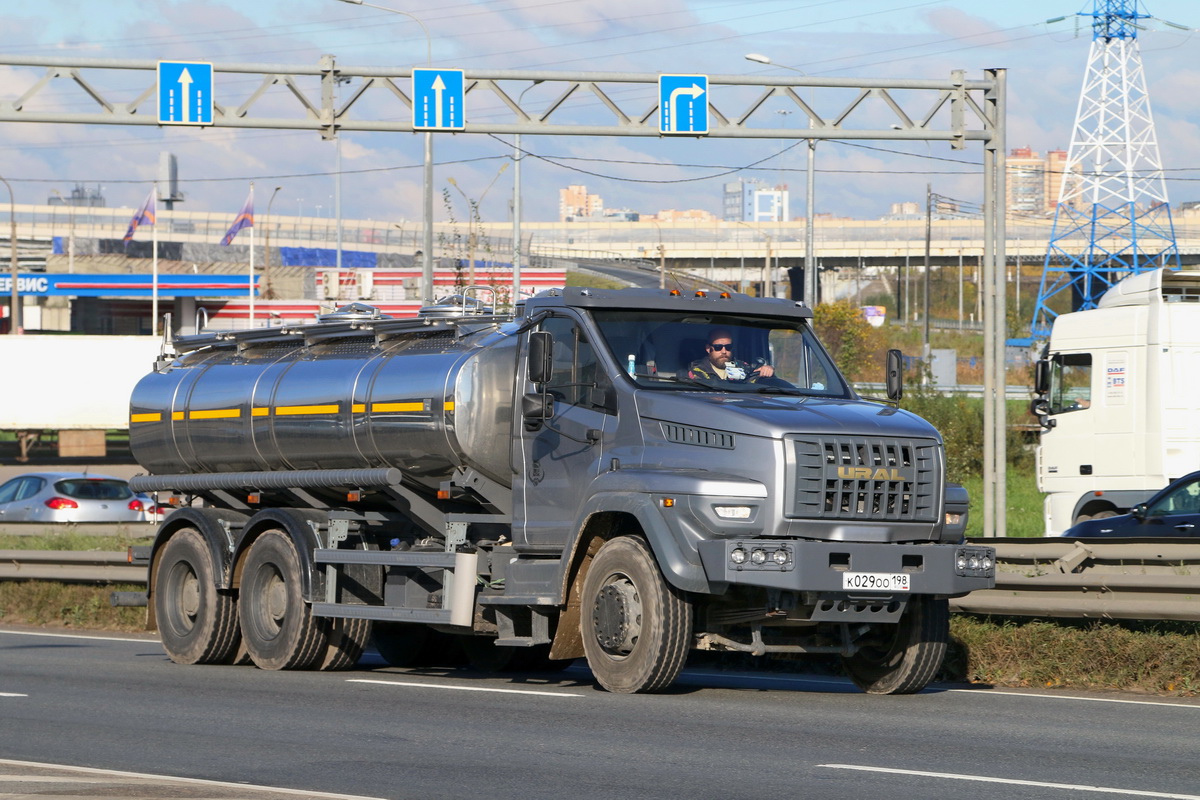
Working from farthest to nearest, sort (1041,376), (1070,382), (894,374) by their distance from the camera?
(1070,382) < (1041,376) < (894,374)

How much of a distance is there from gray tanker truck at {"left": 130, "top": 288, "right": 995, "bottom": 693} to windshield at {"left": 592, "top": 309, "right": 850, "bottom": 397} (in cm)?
2

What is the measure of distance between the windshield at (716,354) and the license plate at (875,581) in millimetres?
1698

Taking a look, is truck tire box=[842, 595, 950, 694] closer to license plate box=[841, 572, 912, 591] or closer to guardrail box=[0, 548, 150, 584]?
license plate box=[841, 572, 912, 591]

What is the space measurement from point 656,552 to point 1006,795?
3682mm

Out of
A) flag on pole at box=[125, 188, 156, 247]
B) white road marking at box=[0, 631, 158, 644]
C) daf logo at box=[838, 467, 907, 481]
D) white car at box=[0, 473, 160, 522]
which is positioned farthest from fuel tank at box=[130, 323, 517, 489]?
flag on pole at box=[125, 188, 156, 247]

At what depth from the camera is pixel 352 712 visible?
35.1ft

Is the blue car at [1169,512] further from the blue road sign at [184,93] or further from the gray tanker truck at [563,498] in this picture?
the blue road sign at [184,93]

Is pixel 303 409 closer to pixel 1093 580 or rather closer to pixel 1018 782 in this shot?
pixel 1093 580

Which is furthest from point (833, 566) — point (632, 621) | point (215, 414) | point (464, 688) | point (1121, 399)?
point (1121, 399)

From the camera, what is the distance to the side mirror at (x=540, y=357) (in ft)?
37.6

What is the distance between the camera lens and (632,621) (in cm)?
1082

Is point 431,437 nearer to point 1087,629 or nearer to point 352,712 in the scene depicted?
point 352,712

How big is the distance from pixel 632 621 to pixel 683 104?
A: 15257 mm

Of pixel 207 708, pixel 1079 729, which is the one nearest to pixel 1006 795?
pixel 1079 729
